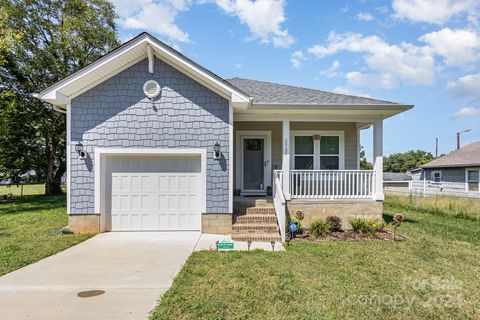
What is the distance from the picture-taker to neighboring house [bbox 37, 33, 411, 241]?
7.34 metres

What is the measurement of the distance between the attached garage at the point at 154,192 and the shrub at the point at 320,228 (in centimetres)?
310

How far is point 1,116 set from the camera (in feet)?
41.7

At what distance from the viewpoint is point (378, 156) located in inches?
321

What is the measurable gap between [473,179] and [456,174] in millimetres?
1648

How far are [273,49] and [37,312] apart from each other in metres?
13.6

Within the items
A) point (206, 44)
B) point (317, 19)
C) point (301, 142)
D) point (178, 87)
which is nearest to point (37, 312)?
point (178, 87)

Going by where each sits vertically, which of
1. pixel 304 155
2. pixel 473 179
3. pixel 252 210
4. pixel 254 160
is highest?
pixel 304 155

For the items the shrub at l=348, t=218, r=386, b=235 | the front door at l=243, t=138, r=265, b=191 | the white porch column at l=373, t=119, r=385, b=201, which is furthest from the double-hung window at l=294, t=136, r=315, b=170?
the shrub at l=348, t=218, r=386, b=235

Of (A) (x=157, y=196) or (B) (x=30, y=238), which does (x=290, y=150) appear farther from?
(B) (x=30, y=238)

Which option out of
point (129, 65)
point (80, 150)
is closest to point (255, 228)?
point (80, 150)

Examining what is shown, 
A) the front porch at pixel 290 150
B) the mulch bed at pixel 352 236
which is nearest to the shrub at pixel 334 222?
the mulch bed at pixel 352 236

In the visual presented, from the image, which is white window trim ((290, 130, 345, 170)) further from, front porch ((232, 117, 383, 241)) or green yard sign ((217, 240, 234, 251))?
green yard sign ((217, 240, 234, 251))

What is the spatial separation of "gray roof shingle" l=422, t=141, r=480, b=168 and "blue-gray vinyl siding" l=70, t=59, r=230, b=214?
63.9 ft

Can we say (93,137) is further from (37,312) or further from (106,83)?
(37,312)
